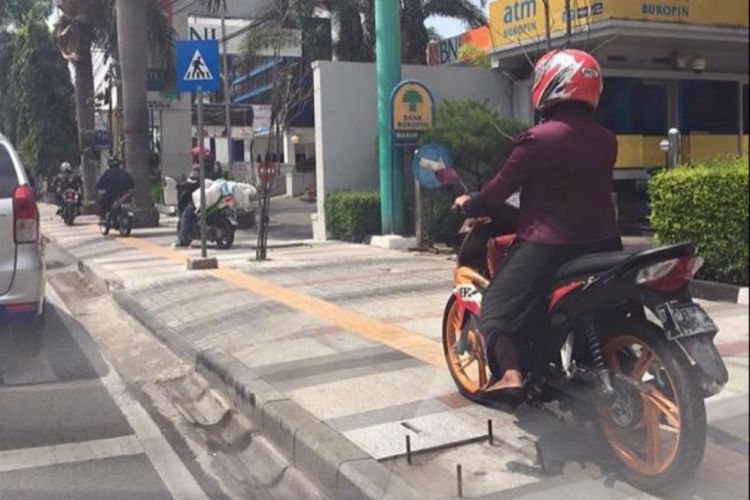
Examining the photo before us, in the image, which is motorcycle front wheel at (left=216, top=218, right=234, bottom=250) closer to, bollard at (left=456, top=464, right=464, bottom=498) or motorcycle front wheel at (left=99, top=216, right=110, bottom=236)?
motorcycle front wheel at (left=99, top=216, right=110, bottom=236)

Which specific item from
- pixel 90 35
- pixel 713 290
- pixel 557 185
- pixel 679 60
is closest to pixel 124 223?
pixel 90 35

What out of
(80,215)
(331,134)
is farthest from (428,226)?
(80,215)

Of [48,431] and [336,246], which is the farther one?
[336,246]

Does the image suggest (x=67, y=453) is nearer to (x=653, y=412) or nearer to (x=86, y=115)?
(x=653, y=412)

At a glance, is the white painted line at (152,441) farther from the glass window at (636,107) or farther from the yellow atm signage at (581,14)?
the glass window at (636,107)

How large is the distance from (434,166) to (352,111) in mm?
10259

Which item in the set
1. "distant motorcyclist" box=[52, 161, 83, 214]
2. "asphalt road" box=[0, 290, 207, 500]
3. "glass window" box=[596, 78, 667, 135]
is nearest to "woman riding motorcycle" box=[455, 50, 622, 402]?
"asphalt road" box=[0, 290, 207, 500]

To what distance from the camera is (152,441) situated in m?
5.27

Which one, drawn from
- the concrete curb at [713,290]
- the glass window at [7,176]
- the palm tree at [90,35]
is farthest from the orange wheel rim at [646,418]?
the palm tree at [90,35]

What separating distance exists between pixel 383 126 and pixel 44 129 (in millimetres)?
13180

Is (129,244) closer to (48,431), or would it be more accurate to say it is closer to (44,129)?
(44,129)

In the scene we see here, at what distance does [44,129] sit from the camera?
75.9 feet

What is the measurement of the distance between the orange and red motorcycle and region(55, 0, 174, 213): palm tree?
2090 centimetres

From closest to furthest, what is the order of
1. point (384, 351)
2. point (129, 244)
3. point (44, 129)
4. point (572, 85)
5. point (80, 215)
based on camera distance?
point (572, 85) → point (384, 351) → point (129, 244) → point (44, 129) → point (80, 215)
